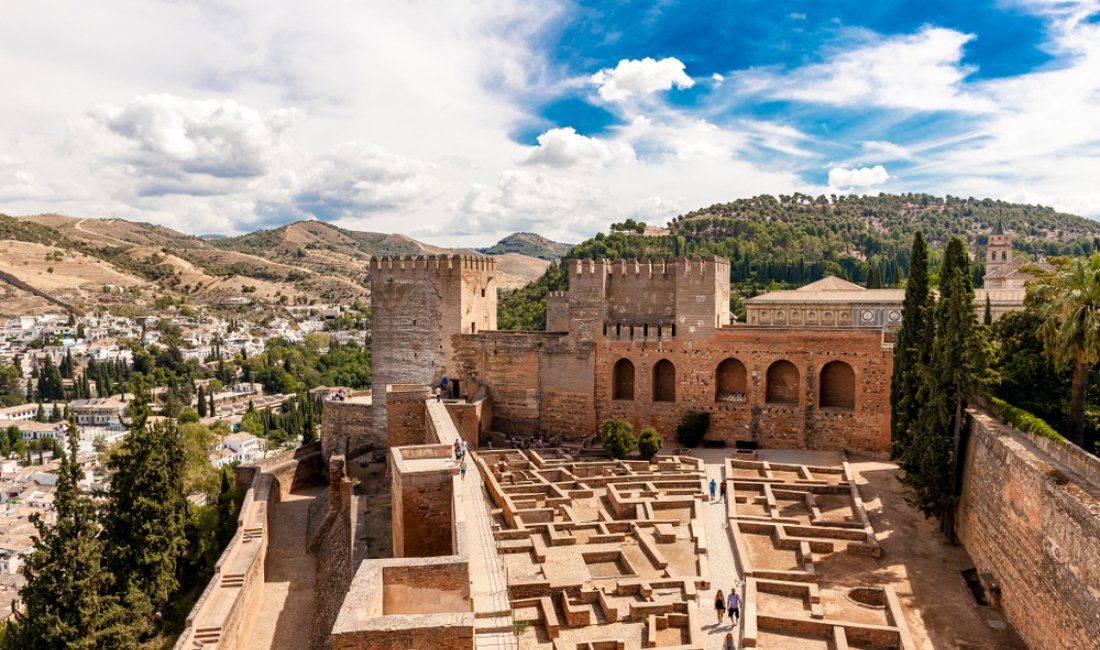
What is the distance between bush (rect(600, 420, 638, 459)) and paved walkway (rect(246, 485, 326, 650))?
9.93 metres

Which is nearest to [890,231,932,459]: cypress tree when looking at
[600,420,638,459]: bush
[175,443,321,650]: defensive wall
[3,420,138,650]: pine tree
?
[600,420,638,459]: bush

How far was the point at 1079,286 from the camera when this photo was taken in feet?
50.9

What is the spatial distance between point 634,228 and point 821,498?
7342cm

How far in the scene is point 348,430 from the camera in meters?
28.6

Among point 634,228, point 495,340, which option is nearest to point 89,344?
point 634,228

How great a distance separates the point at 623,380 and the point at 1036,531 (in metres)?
15.8

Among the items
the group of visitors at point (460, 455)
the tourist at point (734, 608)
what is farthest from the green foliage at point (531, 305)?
the tourist at point (734, 608)

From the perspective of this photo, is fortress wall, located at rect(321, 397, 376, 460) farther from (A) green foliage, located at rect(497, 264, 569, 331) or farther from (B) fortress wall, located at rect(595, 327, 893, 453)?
(A) green foliage, located at rect(497, 264, 569, 331)

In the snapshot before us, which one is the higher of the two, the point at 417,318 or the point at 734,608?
the point at 417,318

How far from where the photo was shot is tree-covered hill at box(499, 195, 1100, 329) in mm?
76938

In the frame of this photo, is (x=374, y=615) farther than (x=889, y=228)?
No

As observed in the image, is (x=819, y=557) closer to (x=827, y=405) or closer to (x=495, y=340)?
(x=827, y=405)

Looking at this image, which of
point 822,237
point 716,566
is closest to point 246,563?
point 716,566

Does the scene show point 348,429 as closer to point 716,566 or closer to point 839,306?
point 716,566
